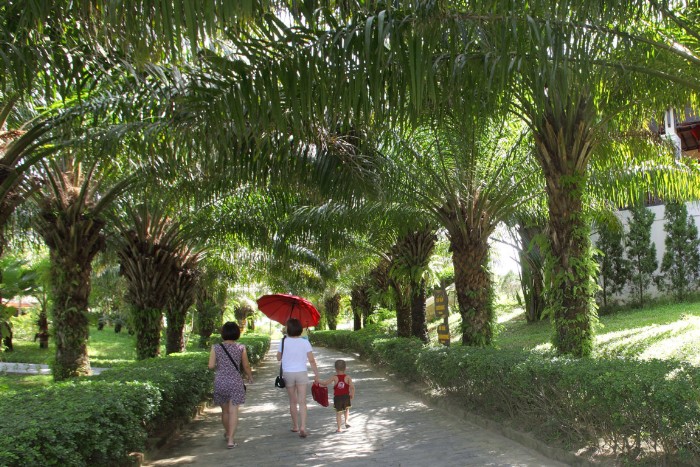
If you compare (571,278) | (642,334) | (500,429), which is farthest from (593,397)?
(642,334)

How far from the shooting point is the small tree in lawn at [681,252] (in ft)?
62.3

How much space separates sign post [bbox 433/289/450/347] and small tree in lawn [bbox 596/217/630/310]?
8.85 metres

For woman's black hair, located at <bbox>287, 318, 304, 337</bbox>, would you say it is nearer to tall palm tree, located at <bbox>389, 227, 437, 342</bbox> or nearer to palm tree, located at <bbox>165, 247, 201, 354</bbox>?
tall palm tree, located at <bbox>389, 227, 437, 342</bbox>

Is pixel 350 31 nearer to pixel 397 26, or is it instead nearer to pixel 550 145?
pixel 397 26

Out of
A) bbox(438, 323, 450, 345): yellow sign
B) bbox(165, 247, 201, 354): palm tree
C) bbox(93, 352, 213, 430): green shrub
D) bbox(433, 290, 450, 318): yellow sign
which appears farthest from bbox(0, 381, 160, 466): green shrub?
bbox(165, 247, 201, 354): palm tree

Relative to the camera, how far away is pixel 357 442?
24.8 feet

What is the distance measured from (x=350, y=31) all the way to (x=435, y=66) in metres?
0.94

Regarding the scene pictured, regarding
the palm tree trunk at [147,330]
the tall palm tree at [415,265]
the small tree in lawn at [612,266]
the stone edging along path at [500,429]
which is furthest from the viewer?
the small tree in lawn at [612,266]

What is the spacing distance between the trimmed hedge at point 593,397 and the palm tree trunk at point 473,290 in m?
2.11

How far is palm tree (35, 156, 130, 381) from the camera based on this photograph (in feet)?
34.1

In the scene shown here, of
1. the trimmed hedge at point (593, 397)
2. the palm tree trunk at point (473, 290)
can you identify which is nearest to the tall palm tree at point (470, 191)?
the palm tree trunk at point (473, 290)

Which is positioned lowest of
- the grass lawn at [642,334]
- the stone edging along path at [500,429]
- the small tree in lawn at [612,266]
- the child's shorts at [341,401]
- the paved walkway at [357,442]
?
the paved walkway at [357,442]

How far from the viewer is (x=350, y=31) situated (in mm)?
5094

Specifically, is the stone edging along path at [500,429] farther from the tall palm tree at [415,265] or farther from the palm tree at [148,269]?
the palm tree at [148,269]
